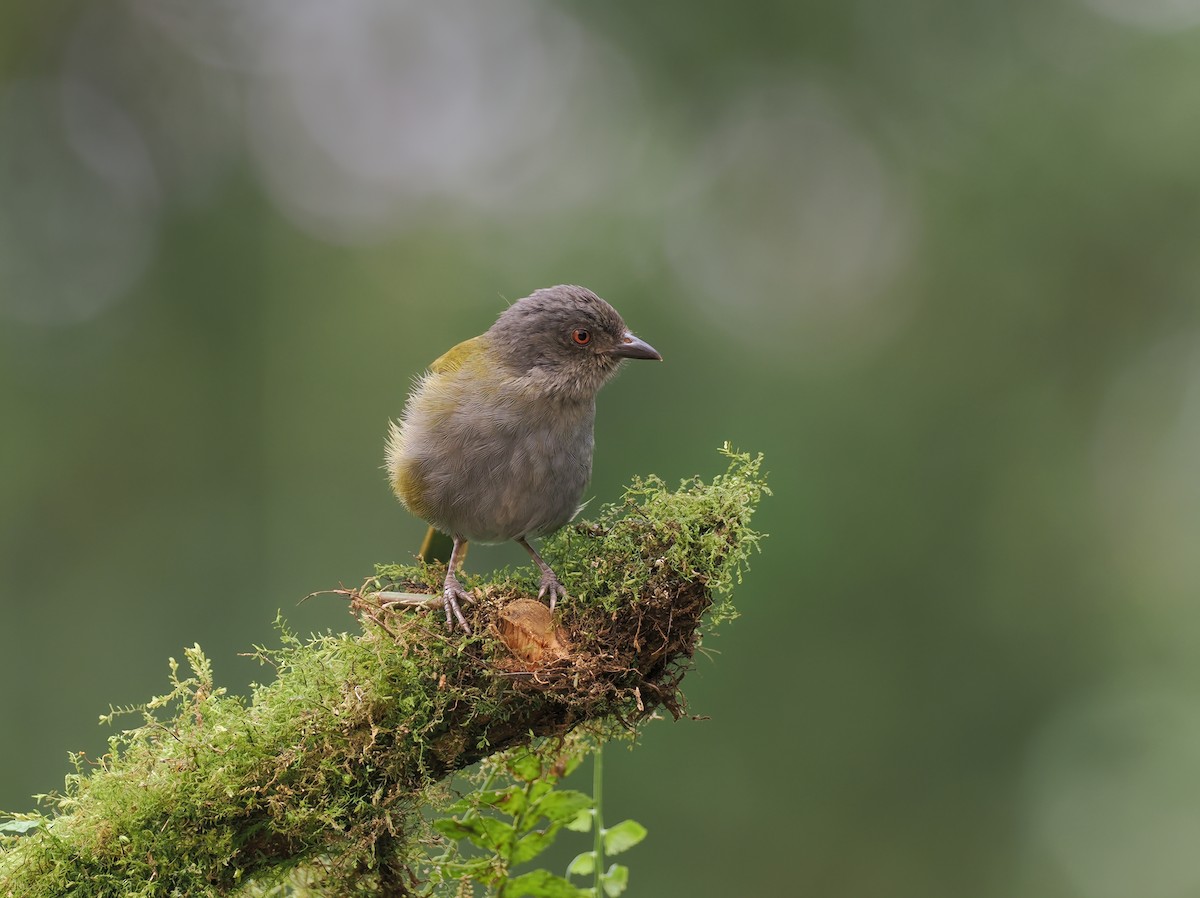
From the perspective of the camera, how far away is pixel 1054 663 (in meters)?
8.70

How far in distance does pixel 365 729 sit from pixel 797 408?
6697 millimetres

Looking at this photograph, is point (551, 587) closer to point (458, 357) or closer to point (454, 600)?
point (454, 600)

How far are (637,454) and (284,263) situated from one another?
4215 millimetres

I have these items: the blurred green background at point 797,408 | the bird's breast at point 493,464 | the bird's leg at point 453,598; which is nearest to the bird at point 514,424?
the bird's breast at point 493,464

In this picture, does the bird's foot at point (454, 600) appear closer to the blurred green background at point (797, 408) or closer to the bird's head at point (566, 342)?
the bird's head at point (566, 342)

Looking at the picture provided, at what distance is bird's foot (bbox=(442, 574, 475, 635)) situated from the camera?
2668mm

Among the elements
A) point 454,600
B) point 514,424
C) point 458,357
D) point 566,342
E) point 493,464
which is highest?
point 458,357

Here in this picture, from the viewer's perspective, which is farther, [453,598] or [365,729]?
[453,598]

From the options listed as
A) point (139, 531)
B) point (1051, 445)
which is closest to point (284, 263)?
point (139, 531)

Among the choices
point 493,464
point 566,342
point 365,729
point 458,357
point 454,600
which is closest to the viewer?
point 365,729

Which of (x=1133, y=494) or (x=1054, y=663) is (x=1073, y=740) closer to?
(x=1054, y=663)

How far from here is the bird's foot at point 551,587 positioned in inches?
111

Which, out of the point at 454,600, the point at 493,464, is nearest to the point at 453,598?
the point at 454,600

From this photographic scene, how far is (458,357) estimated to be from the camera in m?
4.27
